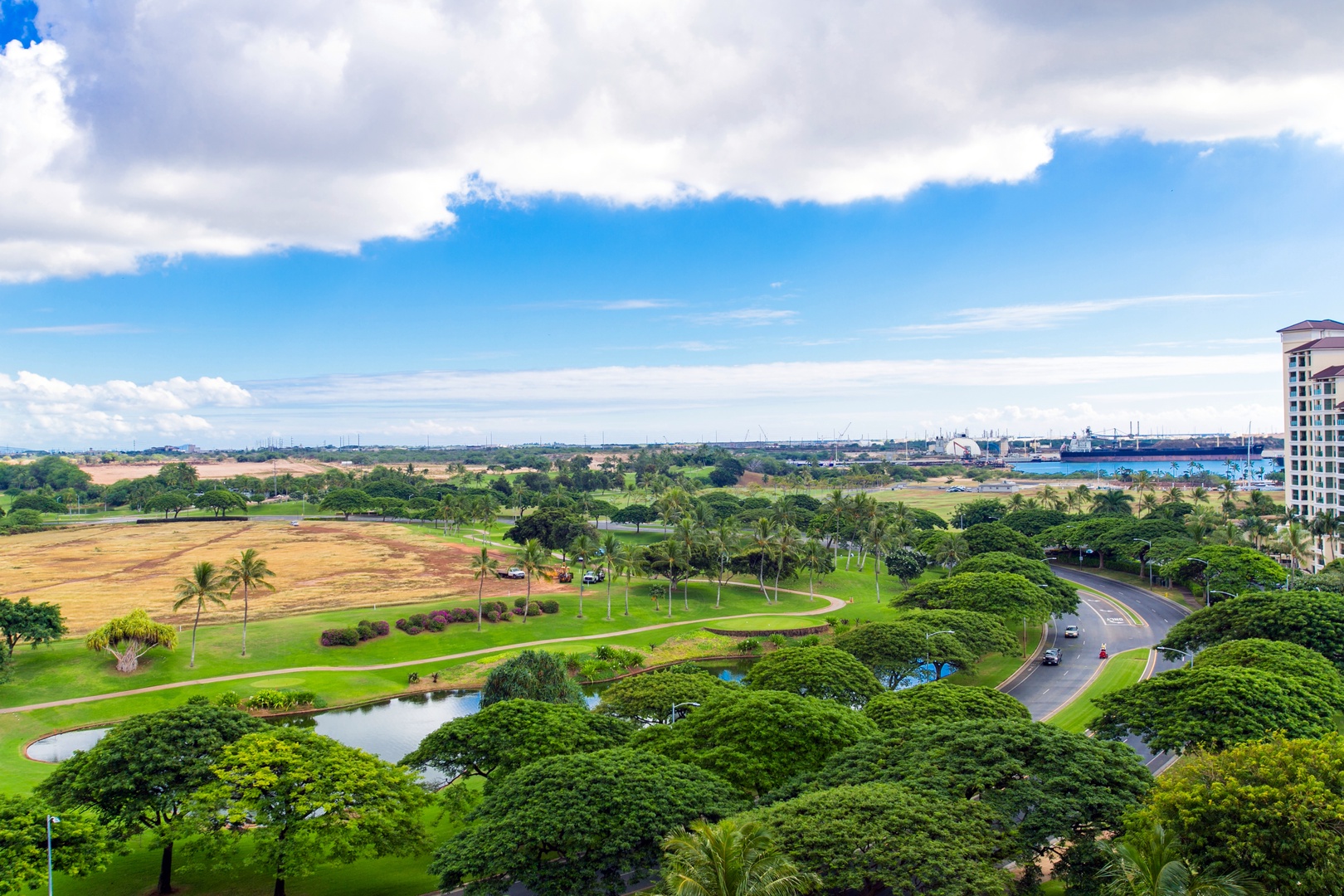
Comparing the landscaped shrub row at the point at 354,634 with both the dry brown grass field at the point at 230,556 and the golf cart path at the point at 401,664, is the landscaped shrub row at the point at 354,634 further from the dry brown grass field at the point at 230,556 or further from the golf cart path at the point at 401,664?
the dry brown grass field at the point at 230,556

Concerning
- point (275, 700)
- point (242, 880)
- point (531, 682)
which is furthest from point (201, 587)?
point (242, 880)

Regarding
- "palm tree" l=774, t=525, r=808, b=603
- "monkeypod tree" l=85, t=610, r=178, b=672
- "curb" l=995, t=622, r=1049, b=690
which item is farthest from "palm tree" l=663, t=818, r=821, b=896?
"palm tree" l=774, t=525, r=808, b=603

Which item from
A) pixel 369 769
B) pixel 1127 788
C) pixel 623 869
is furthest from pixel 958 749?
pixel 369 769

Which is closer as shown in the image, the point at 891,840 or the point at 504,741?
the point at 891,840

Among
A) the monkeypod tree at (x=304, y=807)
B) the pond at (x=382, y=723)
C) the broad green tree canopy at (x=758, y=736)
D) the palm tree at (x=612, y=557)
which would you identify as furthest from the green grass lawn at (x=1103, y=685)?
the palm tree at (x=612, y=557)

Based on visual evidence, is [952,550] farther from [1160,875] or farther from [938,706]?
[1160,875]

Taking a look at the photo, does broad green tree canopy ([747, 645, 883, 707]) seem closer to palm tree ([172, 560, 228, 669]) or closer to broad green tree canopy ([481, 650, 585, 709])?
broad green tree canopy ([481, 650, 585, 709])
